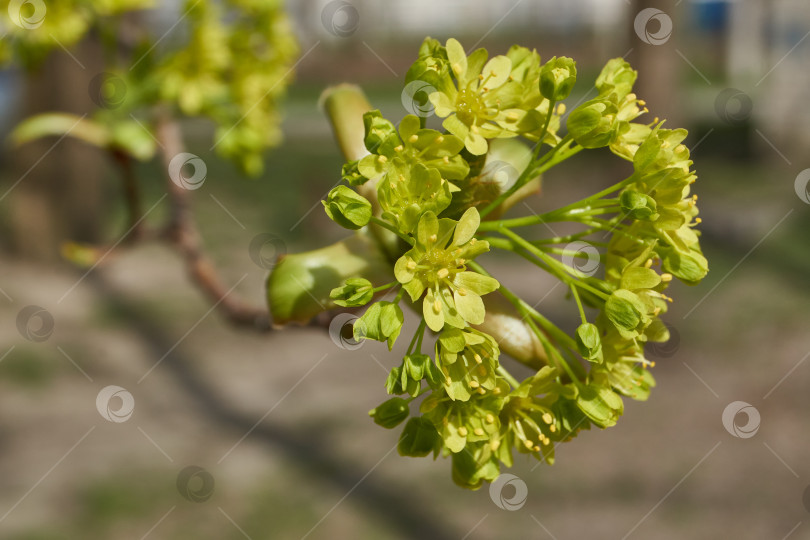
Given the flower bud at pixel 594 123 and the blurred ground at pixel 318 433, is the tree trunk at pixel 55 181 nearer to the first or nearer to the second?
the blurred ground at pixel 318 433

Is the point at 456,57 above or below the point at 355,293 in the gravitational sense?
above

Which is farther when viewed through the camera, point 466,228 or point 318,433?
point 318,433

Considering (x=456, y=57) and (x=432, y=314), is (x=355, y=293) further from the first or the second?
(x=456, y=57)

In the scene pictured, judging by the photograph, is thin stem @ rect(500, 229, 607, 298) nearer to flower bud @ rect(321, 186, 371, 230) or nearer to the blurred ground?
flower bud @ rect(321, 186, 371, 230)

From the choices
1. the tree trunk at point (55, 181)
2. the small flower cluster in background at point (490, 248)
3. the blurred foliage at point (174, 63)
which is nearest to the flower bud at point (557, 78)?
the small flower cluster in background at point (490, 248)

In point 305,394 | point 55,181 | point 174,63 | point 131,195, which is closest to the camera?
point 174,63

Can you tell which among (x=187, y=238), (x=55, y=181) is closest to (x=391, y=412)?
(x=187, y=238)
